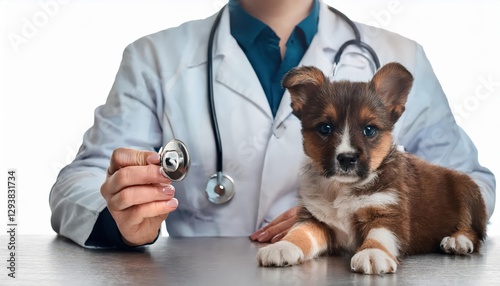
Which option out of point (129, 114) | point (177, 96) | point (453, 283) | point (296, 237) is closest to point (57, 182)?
point (129, 114)

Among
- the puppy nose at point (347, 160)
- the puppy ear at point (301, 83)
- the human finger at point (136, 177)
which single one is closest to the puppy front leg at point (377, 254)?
the puppy nose at point (347, 160)

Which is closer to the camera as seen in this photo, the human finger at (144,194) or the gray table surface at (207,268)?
the gray table surface at (207,268)

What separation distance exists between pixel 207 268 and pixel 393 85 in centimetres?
40

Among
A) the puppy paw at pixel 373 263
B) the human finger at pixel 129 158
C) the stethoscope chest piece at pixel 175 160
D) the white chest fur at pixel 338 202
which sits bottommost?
the puppy paw at pixel 373 263

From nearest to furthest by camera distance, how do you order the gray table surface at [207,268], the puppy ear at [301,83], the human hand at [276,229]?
the gray table surface at [207,268] → the puppy ear at [301,83] → the human hand at [276,229]

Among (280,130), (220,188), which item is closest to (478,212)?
(280,130)

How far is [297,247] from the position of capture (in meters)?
1.02

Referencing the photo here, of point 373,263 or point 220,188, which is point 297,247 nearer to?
point 373,263

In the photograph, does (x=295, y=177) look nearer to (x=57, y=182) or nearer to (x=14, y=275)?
(x=57, y=182)

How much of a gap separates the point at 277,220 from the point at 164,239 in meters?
0.26

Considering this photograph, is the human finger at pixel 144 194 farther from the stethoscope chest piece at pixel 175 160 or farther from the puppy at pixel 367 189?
the puppy at pixel 367 189

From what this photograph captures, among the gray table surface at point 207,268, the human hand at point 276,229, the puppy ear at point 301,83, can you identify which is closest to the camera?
the gray table surface at point 207,268

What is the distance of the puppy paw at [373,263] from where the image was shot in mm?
922

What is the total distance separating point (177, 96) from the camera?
62.1 inches
